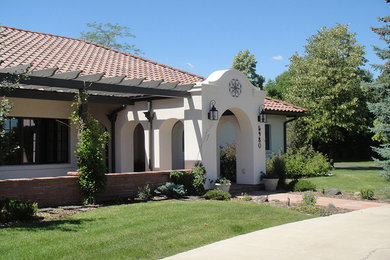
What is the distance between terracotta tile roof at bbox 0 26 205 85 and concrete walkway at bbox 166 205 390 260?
839 centimetres

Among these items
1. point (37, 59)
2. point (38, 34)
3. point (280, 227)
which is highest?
point (38, 34)

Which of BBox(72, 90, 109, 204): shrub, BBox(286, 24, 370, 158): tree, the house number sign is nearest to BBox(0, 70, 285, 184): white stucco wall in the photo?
the house number sign

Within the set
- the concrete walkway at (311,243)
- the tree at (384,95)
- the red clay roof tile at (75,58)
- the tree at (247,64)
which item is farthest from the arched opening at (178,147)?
the tree at (247,64)

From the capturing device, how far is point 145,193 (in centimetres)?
1214

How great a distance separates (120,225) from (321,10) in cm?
1261

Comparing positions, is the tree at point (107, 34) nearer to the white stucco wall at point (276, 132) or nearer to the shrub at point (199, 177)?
the white stucco wall at point (276, 132)

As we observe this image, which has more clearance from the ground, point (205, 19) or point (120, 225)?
point (205, 19)

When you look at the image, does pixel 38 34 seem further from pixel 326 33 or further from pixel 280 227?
pixel 326 33

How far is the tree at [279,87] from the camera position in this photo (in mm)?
51969

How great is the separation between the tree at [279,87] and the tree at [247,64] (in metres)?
2.43

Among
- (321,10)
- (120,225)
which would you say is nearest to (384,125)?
(321,10)

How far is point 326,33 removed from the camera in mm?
30766

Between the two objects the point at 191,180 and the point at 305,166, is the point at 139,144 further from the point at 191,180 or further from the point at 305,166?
the point at 305,166

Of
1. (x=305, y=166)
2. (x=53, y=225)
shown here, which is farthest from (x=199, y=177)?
(x=305, y=166)
